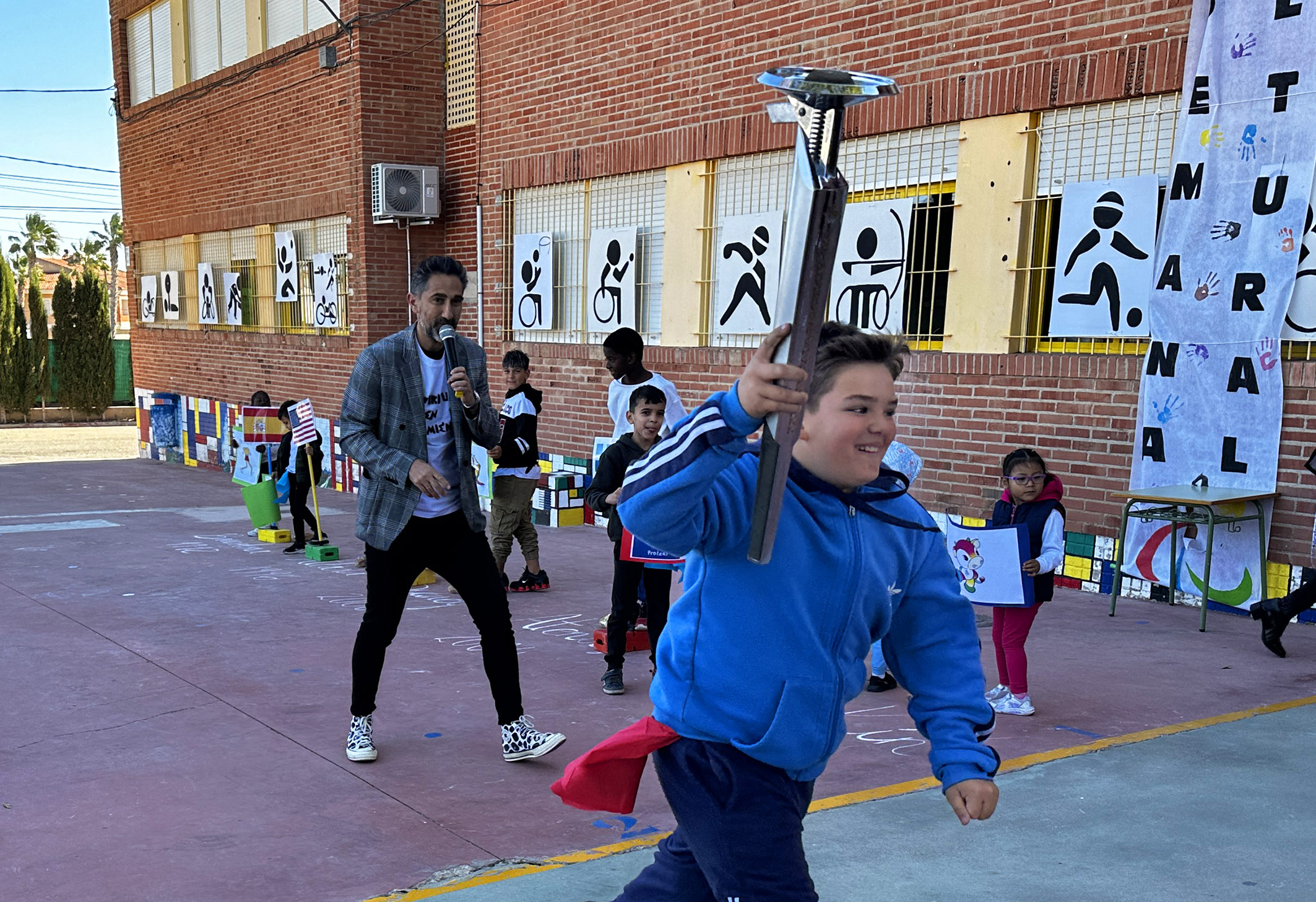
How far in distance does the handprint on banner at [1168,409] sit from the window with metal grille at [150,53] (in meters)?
18.0

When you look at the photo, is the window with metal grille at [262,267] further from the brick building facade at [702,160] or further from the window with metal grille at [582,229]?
the window with metal grille at [582,229]

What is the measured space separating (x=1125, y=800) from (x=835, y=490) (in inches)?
108

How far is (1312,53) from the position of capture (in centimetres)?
713

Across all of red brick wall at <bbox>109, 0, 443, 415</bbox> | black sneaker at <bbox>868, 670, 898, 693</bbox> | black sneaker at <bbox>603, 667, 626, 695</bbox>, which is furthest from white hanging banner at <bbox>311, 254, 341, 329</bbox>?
black sneaker at <bbox>868, 670, 898, 693</bbox>

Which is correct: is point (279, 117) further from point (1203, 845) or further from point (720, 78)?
point (1203, 845)

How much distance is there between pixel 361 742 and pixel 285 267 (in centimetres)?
1371

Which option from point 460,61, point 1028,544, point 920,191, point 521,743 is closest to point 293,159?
point 460,61

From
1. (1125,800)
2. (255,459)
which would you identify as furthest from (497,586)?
(255,459)

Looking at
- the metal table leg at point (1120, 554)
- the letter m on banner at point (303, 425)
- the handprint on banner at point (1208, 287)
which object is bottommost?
the metal table leg at point (1120, 554)

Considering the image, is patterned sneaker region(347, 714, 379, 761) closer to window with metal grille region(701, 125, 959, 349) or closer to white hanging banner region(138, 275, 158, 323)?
window with metal grille region(701, 125, 959, 349)

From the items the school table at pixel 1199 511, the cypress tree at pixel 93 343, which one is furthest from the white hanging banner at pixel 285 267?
the cypress tree at pixel 93 343

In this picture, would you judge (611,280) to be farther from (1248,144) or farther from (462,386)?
(462,386)

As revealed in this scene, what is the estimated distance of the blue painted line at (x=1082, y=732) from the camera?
5242 mm

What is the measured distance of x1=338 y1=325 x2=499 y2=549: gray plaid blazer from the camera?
15.8ft
